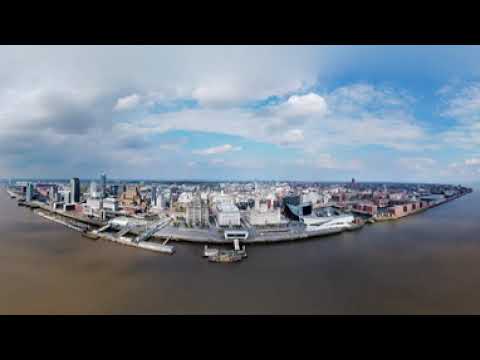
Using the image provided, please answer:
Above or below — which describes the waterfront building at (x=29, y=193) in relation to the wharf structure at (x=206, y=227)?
above

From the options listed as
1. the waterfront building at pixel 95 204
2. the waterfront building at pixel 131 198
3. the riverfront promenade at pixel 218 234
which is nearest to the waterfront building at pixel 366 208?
the riverfront promenade at pixel 218 234

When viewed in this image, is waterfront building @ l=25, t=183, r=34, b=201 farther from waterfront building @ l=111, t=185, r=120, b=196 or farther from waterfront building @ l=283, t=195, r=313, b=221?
waterfront building @ l=283, t=195, r=313, b=221

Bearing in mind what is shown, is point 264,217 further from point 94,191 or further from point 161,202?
point 94,191

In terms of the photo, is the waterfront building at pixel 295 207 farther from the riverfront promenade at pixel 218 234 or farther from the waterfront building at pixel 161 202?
the waterfront building at pixel 161 202

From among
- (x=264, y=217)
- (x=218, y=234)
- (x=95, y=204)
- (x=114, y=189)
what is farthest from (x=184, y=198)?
(x=114, y=189)

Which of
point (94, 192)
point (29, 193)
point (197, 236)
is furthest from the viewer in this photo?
point (29, 193)

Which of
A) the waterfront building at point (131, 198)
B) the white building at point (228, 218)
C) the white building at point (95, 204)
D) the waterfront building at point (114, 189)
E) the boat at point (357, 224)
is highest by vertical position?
the waterfront building at point (114, 189)
